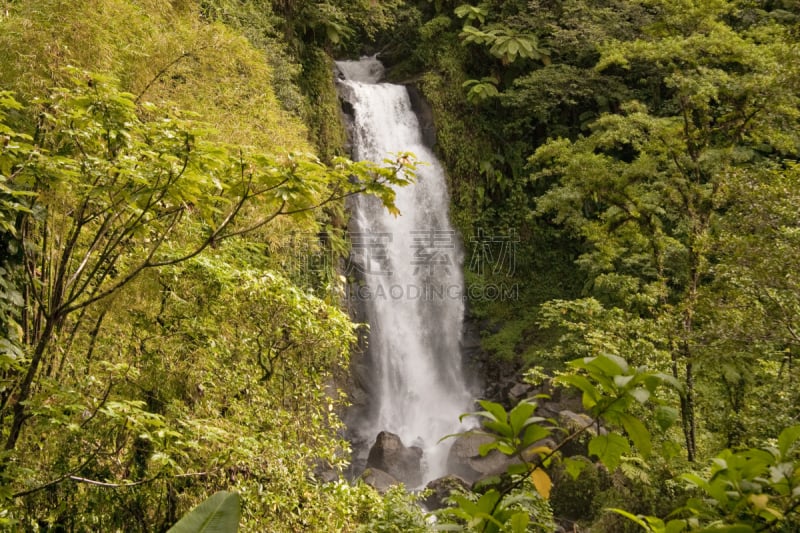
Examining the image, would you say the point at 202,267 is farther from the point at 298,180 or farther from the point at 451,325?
the point at 451,325

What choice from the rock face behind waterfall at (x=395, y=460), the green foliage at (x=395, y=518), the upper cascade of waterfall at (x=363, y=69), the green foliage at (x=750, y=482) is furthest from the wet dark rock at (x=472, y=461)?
the upper cascade of waterfall at (x=363, y=69)

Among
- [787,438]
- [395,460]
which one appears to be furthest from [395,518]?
[395,460]

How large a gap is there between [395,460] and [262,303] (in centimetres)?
638

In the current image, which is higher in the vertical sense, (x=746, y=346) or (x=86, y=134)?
(x=86, y=134)

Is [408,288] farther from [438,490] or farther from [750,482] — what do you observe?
[750,482]

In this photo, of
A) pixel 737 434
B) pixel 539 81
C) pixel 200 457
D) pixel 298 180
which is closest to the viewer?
pixel 298 180

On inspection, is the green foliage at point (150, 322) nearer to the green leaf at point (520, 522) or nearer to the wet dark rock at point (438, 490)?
the green leaf at point (520, 522)

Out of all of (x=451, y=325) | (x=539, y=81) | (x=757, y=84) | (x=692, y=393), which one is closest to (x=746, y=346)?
(x=692, y=393)

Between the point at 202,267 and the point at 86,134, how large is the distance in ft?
5.70

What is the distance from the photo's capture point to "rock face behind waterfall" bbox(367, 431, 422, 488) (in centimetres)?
970

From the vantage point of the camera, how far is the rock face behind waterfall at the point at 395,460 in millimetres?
9697

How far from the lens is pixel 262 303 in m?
4.36

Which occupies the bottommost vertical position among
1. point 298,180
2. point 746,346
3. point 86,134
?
point 746,346

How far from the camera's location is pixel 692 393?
5.76m
